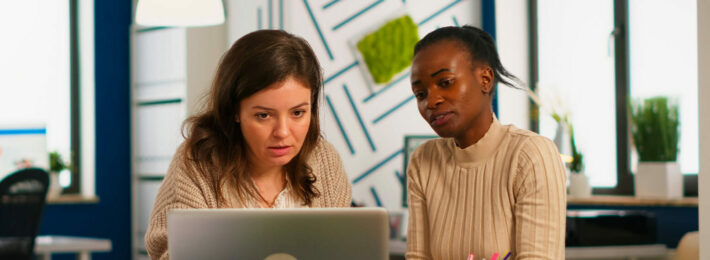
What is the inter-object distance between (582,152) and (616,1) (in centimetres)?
80

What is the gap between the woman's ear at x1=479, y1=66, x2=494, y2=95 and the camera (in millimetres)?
1424

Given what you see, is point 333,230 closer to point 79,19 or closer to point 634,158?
point 634,158

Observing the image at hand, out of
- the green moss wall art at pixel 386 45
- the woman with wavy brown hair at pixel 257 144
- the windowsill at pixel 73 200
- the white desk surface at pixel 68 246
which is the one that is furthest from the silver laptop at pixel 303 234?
the windowsill at pixel 73 200

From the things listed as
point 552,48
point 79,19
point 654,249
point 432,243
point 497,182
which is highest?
point 79,19

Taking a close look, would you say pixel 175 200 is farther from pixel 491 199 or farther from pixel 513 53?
pixel 513 53

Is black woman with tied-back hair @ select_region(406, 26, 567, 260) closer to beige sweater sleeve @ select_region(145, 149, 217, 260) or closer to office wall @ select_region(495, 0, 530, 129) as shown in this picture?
beige sweater sleeve @ select_region(145, 149, 217, 260)

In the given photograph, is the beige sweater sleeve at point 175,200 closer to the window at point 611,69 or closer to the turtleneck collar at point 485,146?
the turtleneck collar at point 485,146

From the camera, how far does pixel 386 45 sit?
482 cm

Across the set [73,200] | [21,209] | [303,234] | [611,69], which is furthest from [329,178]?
[73,200]

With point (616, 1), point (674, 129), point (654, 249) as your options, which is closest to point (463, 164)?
point (654, 249)

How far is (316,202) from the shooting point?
1631 mm

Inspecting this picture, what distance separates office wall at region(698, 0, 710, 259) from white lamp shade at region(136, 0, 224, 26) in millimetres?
2324

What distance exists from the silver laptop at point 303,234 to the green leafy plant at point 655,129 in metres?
2.71

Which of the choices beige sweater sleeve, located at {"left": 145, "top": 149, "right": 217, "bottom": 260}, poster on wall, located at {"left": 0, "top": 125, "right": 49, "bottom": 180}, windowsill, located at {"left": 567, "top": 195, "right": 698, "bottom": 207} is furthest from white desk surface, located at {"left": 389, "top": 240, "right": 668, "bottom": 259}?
poster on wall, located at {"left": 0, "top": 125, "right": 49, "bottom": 180}
